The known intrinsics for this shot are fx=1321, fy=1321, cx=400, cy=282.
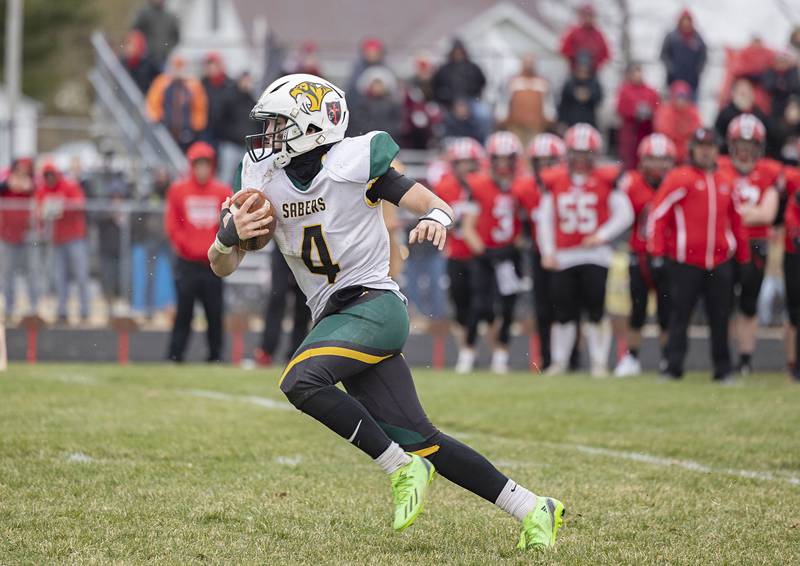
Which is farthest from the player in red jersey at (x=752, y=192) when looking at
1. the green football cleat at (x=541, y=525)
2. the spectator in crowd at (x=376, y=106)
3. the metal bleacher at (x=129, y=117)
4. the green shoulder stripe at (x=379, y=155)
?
the metal bleacher at (x=129, y=117)

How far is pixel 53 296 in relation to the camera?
47.8 feet

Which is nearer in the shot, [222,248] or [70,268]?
[222,248]

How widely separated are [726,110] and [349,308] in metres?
10.8

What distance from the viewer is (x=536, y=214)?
1228 centimetres

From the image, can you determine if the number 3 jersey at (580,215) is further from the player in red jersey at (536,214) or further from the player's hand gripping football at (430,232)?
the player's hand gripping football at (430,232)

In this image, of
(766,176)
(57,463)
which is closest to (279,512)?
(57,463)

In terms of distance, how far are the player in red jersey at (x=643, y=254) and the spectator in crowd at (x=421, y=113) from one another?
212 inches

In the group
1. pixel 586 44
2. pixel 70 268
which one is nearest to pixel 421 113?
pixel 586 44

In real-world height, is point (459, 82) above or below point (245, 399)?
above

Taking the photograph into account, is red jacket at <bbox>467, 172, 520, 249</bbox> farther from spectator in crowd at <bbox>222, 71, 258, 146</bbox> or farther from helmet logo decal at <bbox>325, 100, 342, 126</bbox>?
helmet logo decal at <bbox>325, 100, 342, 126</bbox>

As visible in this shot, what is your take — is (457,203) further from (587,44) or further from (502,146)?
(587,44)

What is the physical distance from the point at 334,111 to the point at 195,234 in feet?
23.8

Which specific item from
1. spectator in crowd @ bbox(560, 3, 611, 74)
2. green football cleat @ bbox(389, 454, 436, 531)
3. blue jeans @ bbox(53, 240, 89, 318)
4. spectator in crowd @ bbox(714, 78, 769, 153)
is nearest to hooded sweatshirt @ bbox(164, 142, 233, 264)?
blue jeans @ bbox(53, 240, 89, 318)

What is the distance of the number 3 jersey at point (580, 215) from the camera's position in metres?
12.0
